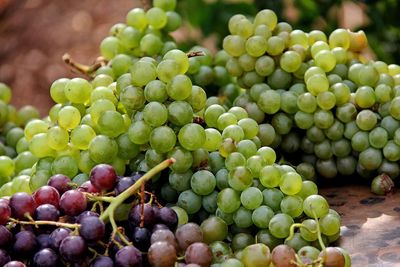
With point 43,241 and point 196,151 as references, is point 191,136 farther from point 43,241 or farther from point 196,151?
point 43,241

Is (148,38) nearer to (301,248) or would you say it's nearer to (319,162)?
(319,162)

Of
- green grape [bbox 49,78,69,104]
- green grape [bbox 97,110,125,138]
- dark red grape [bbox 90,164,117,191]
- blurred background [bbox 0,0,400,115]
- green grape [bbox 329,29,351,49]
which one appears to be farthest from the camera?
blurred background [bbox 0,0,400,115]

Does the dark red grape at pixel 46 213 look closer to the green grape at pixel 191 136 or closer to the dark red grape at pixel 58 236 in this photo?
the dark red grape at pixel 58 236

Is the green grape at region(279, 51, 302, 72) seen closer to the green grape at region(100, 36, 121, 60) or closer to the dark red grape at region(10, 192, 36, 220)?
the green grape at region(100, 36, 121, 60)

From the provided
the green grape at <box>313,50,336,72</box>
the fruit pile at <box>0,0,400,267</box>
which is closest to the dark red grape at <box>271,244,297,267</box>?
the fruit pile at <box>0,0,400,267</box>

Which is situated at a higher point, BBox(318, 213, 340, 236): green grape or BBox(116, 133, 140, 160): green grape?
BBox(116, 133, 140, 160): green grape

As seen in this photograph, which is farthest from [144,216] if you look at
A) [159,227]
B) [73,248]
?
[73,248]

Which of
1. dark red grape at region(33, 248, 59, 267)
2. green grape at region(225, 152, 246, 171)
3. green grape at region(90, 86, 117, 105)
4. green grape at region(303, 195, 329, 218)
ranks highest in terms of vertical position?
green grape at region(90, 86, 117, 105)

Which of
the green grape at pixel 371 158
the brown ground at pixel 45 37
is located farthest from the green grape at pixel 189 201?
the brown ground at pixel 45 37
